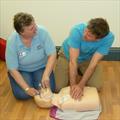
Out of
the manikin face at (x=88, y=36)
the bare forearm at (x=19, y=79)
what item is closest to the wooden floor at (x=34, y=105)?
the bare forearm at (x=19, y=79)

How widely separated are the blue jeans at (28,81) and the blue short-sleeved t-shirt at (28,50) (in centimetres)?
13

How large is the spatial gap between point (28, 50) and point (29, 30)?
0.25m

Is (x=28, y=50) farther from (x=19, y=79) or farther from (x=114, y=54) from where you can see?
(x=114, y=54)

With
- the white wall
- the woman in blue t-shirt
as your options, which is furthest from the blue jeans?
the white wall

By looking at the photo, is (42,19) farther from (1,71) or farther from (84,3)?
(1,71)

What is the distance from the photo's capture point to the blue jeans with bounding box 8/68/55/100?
8.41 feet

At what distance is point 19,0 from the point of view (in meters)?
3.38

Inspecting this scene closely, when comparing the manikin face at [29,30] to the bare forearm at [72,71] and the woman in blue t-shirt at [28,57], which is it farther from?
the bare forearm at [72,71]

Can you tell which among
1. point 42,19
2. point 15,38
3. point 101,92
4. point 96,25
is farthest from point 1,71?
point 96,25

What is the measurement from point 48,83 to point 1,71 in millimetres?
990

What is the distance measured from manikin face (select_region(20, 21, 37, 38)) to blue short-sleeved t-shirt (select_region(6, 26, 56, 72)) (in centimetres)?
13

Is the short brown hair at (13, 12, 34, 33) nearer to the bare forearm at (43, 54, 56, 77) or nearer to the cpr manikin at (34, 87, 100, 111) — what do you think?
the bare forearm at (43, 54, 56, 77)

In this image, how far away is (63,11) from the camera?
11.0 feet

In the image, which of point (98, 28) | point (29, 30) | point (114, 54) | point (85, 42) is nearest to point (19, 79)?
point (29, 30)
